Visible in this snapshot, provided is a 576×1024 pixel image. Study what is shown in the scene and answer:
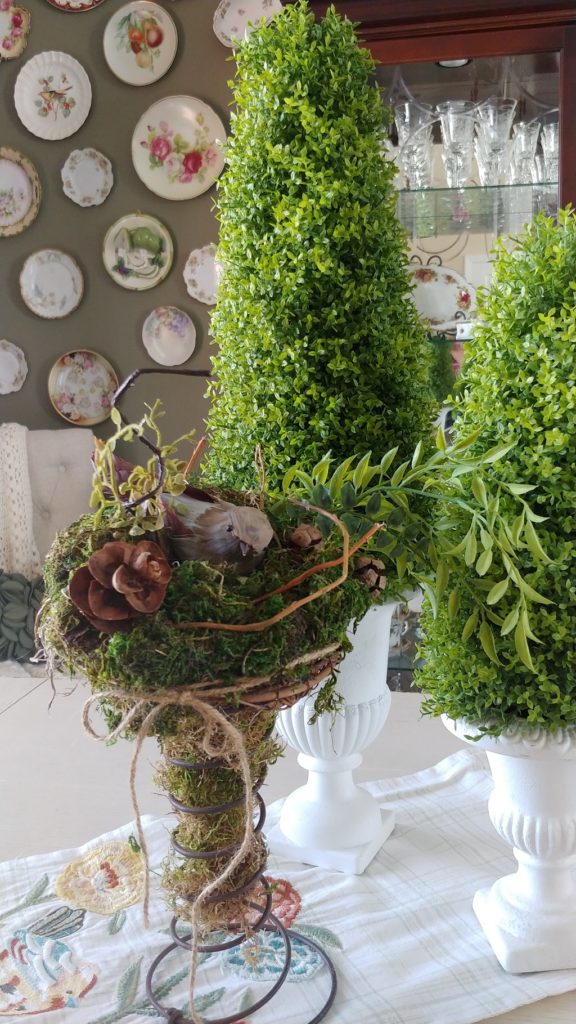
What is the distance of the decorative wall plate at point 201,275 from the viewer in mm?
2543

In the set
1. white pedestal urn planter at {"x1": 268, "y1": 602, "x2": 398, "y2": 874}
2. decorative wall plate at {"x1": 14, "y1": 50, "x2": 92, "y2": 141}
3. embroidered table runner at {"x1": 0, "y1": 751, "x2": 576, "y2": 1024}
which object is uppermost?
decorative wall plate at {"x1": 14, "y1": 50, "x2": 92, "y2": 141}

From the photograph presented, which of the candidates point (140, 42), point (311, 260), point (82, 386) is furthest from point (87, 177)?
point (311, 260)

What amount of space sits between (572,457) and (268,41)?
0.47 m

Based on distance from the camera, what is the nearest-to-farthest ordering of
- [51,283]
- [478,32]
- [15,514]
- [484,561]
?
[484,561] < [478,32] < [15,514] < [51,283]

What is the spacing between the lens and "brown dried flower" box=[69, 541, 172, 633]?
0.48 meters

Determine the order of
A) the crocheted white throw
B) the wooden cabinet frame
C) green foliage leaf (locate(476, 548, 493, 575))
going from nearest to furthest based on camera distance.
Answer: green foliage leaf (locate(476, 548, 493, 575)), the wooden cabinet frame, the crocheted white throw

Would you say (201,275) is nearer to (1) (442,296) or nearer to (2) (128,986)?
(1) (442,296)

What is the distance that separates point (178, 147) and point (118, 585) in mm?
2288

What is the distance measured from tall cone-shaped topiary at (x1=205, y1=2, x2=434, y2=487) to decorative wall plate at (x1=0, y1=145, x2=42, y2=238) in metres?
1.98

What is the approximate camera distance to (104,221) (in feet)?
8.47

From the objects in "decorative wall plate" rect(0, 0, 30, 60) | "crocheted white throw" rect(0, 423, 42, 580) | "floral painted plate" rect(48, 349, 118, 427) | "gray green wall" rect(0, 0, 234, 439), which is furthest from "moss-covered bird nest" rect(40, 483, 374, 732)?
"decorative wall plate" rect(0, 0, 30, 60)

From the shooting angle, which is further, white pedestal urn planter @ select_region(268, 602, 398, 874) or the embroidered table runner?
white pedestal urn planter @ select_region(268, 602, 398, 874)

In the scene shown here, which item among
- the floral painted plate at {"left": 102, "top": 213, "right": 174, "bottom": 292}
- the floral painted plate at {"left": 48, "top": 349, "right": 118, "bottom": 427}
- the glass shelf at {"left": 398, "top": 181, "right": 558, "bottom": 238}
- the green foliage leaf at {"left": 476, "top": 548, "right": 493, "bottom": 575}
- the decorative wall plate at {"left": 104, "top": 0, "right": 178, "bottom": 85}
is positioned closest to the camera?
the green foliage leaf at {"left": 476, "top": 548, "right": 493, "bottom": 575}

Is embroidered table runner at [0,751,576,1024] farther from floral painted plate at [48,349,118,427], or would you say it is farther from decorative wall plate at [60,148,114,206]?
decorative wall plate at [60,148,114,206]
